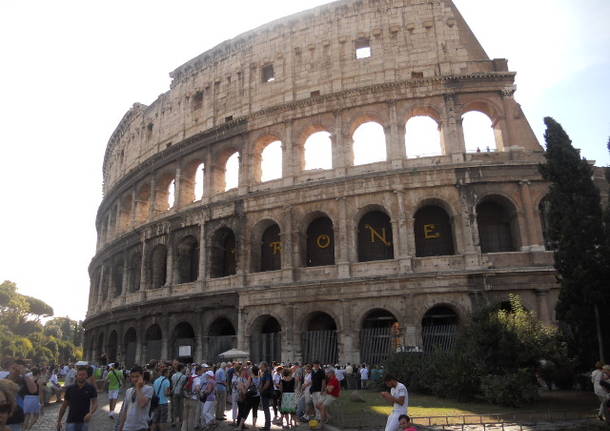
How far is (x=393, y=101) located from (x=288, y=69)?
579 cm

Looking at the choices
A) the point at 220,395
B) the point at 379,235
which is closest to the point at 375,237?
the point at 379,235

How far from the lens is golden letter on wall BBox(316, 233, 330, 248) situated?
2086cm

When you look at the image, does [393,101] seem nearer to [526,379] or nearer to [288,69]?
[288,69]

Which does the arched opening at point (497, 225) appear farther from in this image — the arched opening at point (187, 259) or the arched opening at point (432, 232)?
the arched opening at point (187, 259)

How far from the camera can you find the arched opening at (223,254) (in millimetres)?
22594

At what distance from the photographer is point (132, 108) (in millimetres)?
31484

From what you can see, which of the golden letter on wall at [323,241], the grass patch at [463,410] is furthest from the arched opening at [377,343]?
the grass patch at [463,410]

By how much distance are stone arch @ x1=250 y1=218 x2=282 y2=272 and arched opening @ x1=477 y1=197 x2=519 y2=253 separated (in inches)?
347

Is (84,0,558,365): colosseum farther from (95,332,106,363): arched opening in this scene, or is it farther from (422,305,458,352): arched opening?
(95,332,106,363): arched opening

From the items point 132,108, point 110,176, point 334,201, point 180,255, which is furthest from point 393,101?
point 110,176

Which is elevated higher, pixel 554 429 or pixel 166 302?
pixel 166 302

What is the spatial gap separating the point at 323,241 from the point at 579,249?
10.8 meters

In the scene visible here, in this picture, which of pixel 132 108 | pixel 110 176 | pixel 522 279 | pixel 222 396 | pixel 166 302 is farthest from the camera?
pixel 110 176

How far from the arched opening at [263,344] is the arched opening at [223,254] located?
3.56 metres
